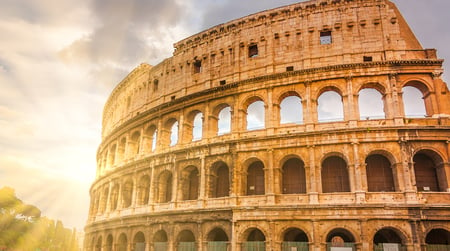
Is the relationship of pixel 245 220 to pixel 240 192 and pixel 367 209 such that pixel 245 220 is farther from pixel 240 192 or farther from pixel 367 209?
pixel 367 209

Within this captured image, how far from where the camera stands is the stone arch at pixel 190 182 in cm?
2089

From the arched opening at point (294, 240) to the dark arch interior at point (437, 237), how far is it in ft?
18.4

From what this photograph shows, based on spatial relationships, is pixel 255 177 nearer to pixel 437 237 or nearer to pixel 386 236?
pixel 386 236

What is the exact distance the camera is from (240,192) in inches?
728

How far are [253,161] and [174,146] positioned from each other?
568cm

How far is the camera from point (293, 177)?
18375mm

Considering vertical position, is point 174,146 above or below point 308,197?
above

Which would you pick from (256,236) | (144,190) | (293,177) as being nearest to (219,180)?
(256,236)

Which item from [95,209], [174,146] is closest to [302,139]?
[174,146]

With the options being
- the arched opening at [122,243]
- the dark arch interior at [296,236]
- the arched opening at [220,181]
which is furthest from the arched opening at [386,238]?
the arched opening at [122,243]

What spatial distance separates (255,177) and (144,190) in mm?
8616

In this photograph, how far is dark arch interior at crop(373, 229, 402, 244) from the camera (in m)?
16.3

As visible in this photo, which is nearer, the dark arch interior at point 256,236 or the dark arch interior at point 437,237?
the dark arch interior at point 437,237

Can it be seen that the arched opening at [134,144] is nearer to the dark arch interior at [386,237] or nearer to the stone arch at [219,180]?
the stone arch at [219,180]
